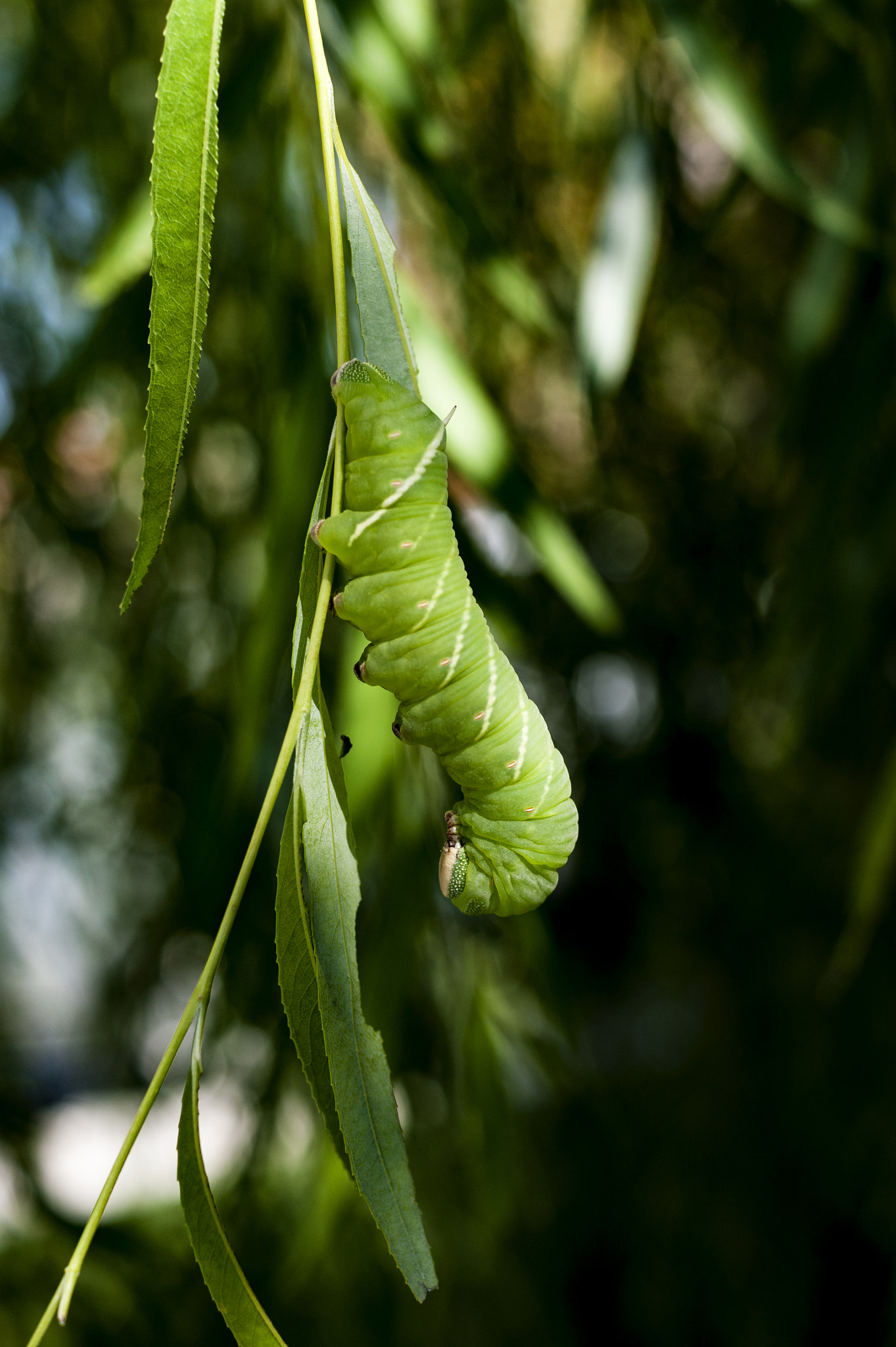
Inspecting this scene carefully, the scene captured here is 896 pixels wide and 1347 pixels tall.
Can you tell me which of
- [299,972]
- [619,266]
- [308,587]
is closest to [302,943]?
[299,972]

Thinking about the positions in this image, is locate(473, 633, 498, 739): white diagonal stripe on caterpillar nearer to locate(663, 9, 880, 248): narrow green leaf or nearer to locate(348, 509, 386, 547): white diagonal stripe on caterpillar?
locate(348, 509, 386, 547): white diagonal stripe on caterpillar

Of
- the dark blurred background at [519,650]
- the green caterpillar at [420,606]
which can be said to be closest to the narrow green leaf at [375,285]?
the green caterpillar at [420,606]

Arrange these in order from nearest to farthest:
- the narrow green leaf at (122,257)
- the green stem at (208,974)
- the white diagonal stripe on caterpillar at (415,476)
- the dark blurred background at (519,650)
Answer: the green stem at (208,974)
the white diagonal stripe on caterpillar at (415,476)
the narrow green leaf at (122,257)
the dark blurred background at (519,650)

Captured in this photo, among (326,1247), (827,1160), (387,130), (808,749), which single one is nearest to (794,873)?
(808,749)

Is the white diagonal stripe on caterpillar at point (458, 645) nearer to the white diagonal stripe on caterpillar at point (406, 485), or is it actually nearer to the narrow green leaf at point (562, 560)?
the white diagonal stripe on caterpillar at point (406, 485)

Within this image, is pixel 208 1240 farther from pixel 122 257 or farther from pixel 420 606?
pixel 122 257

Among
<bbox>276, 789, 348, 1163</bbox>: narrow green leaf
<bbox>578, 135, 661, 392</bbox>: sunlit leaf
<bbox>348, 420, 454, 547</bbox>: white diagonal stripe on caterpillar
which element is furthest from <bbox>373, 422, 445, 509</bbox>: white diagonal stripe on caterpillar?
<bbox>578, 135, 661, 392</bbox>: sunlit leaf

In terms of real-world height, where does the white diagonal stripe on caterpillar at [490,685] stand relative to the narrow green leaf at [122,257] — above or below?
below
